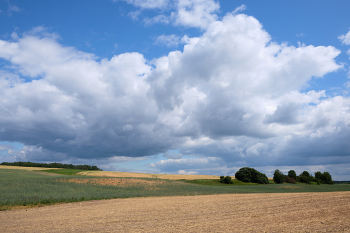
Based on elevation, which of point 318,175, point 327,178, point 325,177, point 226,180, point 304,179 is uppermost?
point 318,175

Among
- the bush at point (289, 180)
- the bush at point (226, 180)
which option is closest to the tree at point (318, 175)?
the bush at point (289, 180)

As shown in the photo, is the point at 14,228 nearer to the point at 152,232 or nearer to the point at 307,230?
the point at 152,232

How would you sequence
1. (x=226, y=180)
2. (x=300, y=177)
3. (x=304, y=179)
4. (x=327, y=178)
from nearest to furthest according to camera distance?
(x=226, y=180)
(x=304, y=179)
(x=300, y=177)
(x=327, y=178)

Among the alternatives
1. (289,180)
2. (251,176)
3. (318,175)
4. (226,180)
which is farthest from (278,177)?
(318,175)

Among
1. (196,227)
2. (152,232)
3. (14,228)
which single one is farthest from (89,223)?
(196,227)

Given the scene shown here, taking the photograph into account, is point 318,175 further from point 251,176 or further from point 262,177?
point 251,176

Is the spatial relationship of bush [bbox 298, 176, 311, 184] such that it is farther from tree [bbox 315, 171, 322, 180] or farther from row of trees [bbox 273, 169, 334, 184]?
tree [bbox 315, 171, 322, 180]

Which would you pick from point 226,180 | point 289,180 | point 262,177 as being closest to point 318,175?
point 289,180

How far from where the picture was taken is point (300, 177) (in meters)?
101

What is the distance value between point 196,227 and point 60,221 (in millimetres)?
10032

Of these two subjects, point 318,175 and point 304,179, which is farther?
point 318,175

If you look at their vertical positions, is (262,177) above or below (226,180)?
above

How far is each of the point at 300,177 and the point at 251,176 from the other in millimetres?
29634

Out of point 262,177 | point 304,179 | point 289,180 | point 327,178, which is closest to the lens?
point 262,177
